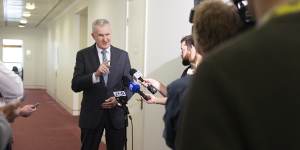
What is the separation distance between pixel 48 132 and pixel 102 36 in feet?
14.4

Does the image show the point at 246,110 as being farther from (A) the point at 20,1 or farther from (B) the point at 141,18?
(A) the point at 20,1

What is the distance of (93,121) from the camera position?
9.75 feet

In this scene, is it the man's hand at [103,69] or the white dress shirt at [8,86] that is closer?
the white dress shirt at [8,86]

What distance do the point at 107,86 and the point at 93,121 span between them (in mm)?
298

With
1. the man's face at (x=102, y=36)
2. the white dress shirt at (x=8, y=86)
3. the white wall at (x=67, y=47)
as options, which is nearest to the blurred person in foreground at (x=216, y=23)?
the white dress shirt at (x=8, y=86)

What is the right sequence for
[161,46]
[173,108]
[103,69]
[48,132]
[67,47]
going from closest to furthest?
1. [173,108]
2. [103,69]
3. [161,46]
4. [48,132]
5. [67,47]

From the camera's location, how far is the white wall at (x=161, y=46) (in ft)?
11.4

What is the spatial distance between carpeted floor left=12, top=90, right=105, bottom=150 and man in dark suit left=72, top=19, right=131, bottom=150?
2833mm

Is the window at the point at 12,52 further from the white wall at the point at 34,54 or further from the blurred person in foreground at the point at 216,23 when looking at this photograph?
the blurred person in foreground at the point at 216,23

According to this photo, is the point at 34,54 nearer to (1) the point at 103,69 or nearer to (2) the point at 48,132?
(2) the point at 48,132

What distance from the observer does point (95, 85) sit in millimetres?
3023

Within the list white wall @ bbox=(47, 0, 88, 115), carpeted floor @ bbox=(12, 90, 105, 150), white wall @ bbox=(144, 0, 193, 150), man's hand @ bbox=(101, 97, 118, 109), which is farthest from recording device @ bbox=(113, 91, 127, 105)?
white wall @ bbox=(47, 0, 88, 115)

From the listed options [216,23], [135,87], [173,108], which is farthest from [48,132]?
[216,23]

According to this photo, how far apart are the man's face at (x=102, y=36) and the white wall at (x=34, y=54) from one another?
14191 millimetres
